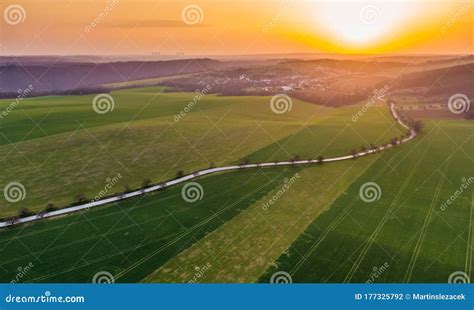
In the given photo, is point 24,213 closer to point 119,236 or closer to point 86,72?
point 119,236

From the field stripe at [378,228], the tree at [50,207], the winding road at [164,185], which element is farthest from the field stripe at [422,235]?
the tree at [50,207]

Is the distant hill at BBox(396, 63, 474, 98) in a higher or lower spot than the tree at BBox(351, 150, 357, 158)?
higher

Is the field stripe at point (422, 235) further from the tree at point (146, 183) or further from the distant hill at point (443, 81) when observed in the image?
the distant hill at point (443, 81)

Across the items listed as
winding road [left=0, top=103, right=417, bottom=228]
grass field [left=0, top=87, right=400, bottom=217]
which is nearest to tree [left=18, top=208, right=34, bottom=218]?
winding road [left=0, top=103, right=417, bottom=228]

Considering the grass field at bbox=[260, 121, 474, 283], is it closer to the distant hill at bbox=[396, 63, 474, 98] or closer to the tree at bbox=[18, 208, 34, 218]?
the tree at bbox=[18, 208, 34, 218]

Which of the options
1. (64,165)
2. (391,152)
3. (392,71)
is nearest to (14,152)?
(64,165)

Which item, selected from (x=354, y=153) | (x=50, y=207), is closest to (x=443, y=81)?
(x=354, y=153)

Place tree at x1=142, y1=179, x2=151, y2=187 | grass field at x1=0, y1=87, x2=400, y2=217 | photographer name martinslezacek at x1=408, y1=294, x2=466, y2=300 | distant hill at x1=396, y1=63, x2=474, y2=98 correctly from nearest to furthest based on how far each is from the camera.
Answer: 1. photographer name martinslezacek at x1=408, y1=294, x2=466, y2=300
2. tree at x1=142, y1=179, x2=151, y2=187
3. grass field at x1=0, y1=87, x2=400, y2=217
4. distant hill at x1=396, y1=63, x2=474, y2=98
